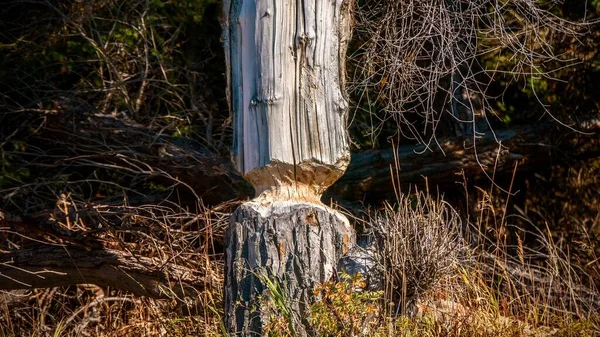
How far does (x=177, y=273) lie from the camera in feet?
18.2

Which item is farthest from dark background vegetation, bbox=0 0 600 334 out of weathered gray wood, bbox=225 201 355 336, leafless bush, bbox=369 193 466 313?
weathered gray wood, bbox=225 201 355 336

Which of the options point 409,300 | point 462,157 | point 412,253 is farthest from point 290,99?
point 462,157

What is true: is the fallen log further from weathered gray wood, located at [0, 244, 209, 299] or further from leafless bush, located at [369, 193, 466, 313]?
leafless bush, located at [369, 193, 466, 313]

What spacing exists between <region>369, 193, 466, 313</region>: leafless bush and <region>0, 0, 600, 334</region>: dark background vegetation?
2.88m

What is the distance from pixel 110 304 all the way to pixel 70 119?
2110 millimetres

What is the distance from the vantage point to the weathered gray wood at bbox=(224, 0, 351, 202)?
4.11 meters

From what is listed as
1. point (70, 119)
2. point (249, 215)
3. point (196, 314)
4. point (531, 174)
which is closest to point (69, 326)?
point (196, 314)

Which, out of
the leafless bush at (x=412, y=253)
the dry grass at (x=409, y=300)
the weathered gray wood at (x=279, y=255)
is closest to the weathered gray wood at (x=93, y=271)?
the dry grass at (x=409, y=300)

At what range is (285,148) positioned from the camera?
4.09m

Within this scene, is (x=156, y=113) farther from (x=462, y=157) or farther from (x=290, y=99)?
(x=290, y=99)

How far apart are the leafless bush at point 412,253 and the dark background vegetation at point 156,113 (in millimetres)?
2884

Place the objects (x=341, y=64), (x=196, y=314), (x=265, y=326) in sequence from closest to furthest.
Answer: (x=265, y=326) → (x=341, y=64) → (x=196, y=314)

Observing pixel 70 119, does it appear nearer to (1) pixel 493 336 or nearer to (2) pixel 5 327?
(2) pixel 5 327

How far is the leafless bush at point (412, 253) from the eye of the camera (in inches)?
167
